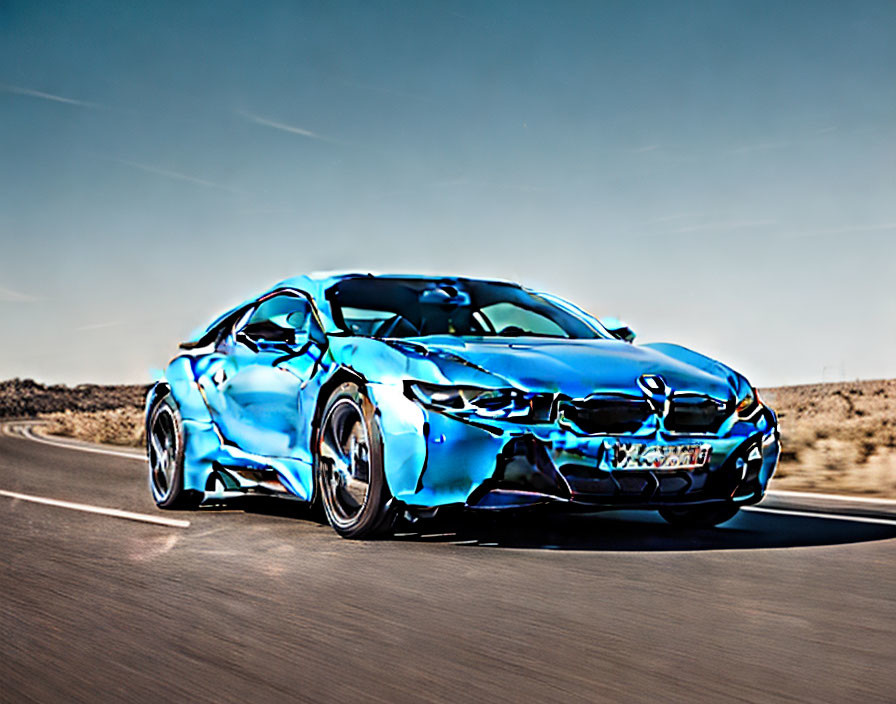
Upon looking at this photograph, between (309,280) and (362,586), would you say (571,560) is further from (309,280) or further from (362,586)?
(309,280)

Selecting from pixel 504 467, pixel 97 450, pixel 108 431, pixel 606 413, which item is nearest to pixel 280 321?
pixel 504 467

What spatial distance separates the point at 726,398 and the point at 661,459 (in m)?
0.59

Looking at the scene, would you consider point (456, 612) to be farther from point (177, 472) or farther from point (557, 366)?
point (177, 472)

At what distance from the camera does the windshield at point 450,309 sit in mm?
7609

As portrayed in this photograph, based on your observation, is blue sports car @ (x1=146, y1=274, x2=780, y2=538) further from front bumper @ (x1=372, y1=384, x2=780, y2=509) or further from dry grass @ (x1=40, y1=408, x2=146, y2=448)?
dry grass @ (x1=40, y1=408, x2=146, y2=448)

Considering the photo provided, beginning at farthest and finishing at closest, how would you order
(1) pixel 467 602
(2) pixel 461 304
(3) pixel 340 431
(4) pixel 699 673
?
1. (2) pixel 461 304
2. (3) pixel 340 431
3. (1) pixel 467 602
4. (4) pixel 699 673

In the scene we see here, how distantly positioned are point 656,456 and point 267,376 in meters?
2.44

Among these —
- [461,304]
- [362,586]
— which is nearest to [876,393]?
[461,304]

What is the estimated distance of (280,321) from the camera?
318 inches

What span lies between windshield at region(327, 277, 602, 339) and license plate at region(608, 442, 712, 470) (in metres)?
1.52

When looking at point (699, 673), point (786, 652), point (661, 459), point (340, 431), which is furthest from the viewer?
point (340, 431)

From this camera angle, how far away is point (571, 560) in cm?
589

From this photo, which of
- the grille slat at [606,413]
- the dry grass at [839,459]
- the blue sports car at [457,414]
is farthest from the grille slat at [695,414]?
the dry grass at [839,459]

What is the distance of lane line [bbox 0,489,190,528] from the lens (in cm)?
772
